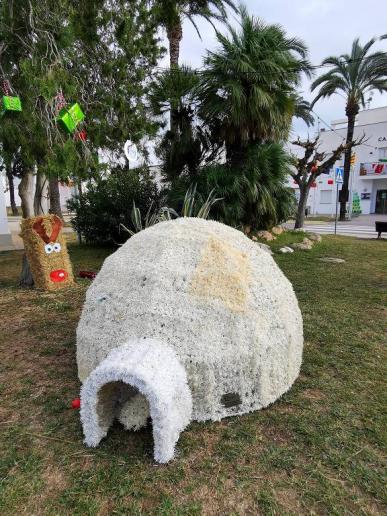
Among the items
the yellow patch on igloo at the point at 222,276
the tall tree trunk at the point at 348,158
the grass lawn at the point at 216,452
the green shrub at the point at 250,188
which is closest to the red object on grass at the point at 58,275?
the grass lawn at the point at 216,452

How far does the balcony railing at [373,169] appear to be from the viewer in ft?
104

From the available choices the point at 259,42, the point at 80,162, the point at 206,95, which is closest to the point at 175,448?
the point at 80,162

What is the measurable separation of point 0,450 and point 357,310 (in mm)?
4436

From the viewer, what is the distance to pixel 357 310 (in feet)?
16.7

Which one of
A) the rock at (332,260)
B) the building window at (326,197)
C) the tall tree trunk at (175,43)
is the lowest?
the rock at (332,260)

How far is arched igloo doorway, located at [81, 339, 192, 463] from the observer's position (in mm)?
2088

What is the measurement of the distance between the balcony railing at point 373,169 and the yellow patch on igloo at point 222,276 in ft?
110

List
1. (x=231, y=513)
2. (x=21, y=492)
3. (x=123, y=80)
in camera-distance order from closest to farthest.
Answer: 1. (x=231, y=513)
2. (x=21, y=492)
3. (x=123, y=80)

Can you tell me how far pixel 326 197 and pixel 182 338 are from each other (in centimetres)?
3582

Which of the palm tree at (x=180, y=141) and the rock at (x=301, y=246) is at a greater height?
the palm tree at (x=180, y=141)

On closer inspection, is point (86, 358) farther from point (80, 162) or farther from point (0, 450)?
point (80, 162)

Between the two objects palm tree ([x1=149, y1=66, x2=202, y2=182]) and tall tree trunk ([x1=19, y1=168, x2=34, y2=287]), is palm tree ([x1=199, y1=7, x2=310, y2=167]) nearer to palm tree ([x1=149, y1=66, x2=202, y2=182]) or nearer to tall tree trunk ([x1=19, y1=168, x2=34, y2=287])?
palm tree ([x1=149, y1=66, x2=202, y2=182])

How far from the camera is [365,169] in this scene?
32.8 m

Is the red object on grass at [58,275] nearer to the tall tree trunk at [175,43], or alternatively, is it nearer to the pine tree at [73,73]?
the pine tree at [73,73]
